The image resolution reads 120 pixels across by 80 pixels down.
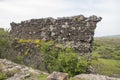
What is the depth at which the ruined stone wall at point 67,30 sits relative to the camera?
2295cm

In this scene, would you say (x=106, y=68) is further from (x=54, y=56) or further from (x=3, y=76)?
(x=3, y=76)

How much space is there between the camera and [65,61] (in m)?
20.7

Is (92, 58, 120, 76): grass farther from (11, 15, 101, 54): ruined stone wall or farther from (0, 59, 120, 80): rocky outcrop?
(0, 59, 120, 80): rocky outcrop

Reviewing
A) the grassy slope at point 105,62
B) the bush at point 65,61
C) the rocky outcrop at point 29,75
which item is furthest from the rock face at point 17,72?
the grassy slope at point 105,62

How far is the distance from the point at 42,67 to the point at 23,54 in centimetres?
327

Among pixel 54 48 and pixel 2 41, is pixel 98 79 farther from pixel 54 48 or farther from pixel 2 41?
pixel 2 41

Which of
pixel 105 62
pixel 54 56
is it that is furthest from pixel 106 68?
pixel 54 56

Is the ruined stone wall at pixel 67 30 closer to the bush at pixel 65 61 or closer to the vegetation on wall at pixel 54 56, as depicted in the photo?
the vegetation on wall at pixel 54 56

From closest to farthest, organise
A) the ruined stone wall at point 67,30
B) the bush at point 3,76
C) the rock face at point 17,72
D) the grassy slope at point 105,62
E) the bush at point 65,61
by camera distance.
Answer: the rock face at point 17,72, the bush at point 3,76, the bush at point 65,61, the ruined stone wall at point 67,30, the grassy slope at point 105,62

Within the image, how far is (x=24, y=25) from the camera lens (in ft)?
91.3

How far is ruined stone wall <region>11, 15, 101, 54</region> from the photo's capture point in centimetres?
2295

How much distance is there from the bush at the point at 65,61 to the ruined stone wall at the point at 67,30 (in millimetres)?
1268

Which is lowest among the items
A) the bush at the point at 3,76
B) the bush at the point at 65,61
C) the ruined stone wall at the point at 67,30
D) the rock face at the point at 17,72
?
the bush at the point at 3,76

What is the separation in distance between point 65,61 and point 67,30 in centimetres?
410
